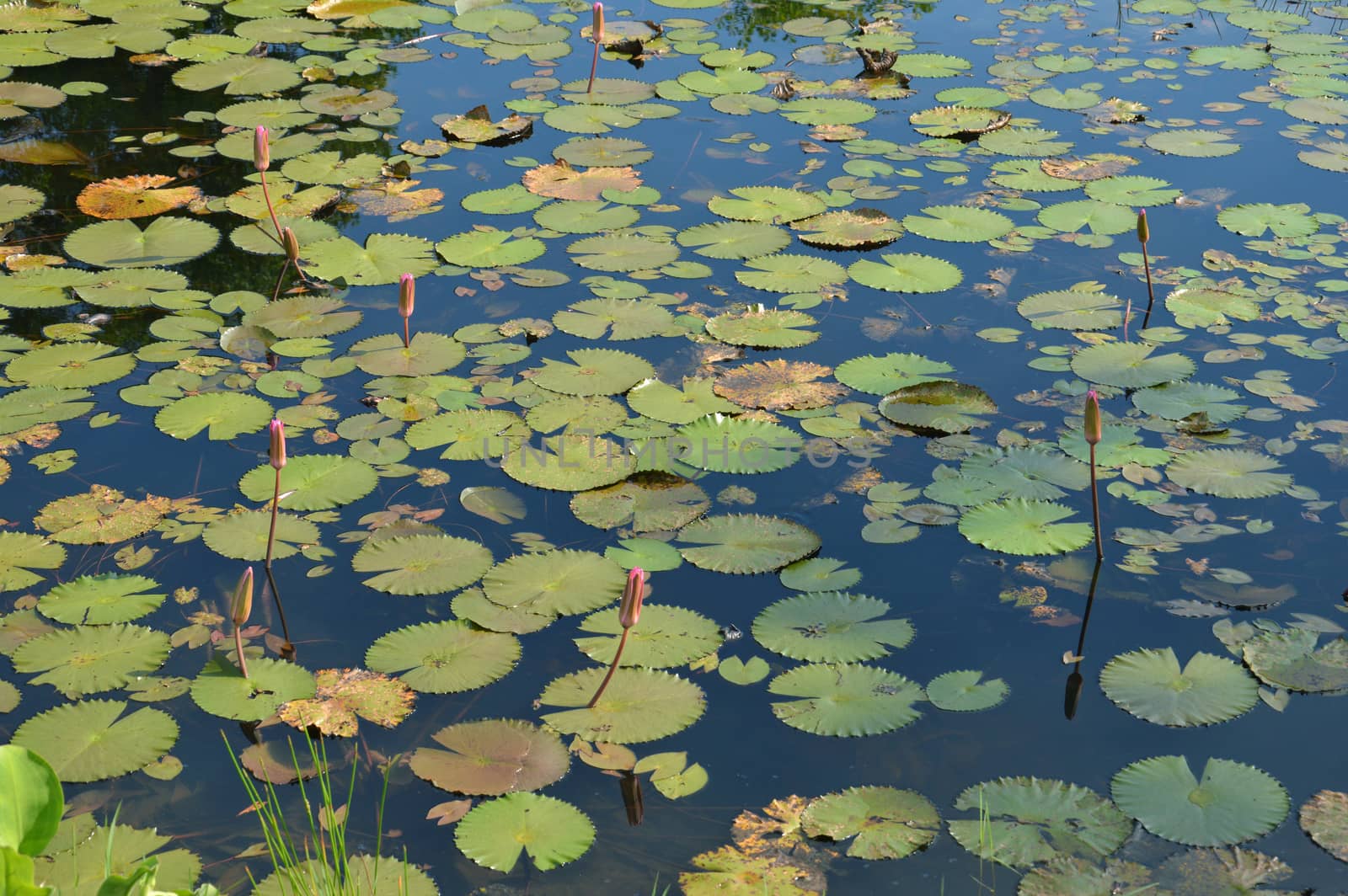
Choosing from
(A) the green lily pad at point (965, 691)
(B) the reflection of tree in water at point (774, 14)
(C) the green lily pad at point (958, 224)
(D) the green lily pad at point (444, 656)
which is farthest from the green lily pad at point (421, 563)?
(B) the reflection of tree in water at point (774, 14)

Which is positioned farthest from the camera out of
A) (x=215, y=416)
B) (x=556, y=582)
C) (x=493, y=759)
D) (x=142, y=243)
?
(x=142, y=243)

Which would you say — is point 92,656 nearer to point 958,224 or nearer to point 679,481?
point 679,481

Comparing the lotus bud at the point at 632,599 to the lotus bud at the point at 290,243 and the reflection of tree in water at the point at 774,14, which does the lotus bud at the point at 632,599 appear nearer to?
the lotus bud at the point at 290,243

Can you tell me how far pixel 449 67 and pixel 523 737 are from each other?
486 cm

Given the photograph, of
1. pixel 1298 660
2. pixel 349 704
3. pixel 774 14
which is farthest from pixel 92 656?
pixel 774 14

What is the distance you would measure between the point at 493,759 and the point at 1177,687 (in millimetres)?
1553

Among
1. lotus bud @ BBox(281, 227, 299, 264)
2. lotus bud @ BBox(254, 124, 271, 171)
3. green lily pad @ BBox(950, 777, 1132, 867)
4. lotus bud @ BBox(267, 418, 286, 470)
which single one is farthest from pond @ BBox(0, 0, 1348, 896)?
lotus bud @ BBox(254, 124, 271, 171)

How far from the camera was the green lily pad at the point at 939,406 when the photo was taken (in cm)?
368

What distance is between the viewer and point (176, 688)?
2.78 meters

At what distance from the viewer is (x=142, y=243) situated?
473 cm

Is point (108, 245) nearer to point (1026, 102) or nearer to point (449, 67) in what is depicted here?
point (449, 67)

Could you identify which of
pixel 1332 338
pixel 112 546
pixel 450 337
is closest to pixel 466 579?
pixel 112 546

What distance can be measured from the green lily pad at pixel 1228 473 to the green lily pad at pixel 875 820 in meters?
1.45

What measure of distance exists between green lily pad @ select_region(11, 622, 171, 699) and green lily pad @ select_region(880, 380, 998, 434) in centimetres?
218
